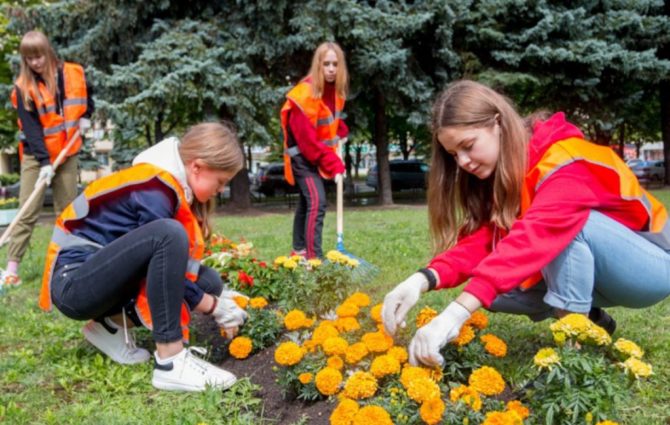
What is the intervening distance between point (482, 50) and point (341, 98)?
973 cm

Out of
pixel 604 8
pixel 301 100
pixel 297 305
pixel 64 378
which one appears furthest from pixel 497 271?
pixel 604 8

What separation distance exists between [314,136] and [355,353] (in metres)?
3.13

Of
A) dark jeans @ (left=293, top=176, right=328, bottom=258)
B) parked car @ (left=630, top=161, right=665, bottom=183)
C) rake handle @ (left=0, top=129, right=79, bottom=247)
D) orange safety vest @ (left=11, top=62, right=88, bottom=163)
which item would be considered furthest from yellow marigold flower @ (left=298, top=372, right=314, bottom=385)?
parked car @ (left=630, top=161, right=665, bottom=183)

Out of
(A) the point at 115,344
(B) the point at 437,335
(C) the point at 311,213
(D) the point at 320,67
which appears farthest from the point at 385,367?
(D) the point at 320,67

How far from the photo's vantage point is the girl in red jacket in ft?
16.3

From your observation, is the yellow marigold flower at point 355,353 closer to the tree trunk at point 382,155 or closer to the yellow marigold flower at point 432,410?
the yellow marigold flower at point 432,410

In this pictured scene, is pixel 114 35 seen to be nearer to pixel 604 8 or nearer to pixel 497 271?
pixel 604 8

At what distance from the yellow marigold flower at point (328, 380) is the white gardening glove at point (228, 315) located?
2.87ft

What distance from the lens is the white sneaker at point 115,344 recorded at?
2928 millimetres

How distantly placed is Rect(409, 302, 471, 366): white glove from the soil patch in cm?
46

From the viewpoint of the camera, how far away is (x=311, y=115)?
502 centimetres

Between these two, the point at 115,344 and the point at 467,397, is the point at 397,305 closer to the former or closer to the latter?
the point at 467,397

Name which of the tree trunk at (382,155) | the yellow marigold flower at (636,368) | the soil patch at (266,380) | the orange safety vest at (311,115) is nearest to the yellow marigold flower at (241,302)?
the soil patch at (266,380)

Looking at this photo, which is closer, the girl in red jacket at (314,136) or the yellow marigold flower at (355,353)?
the yellow marigold flower at (355,353)
